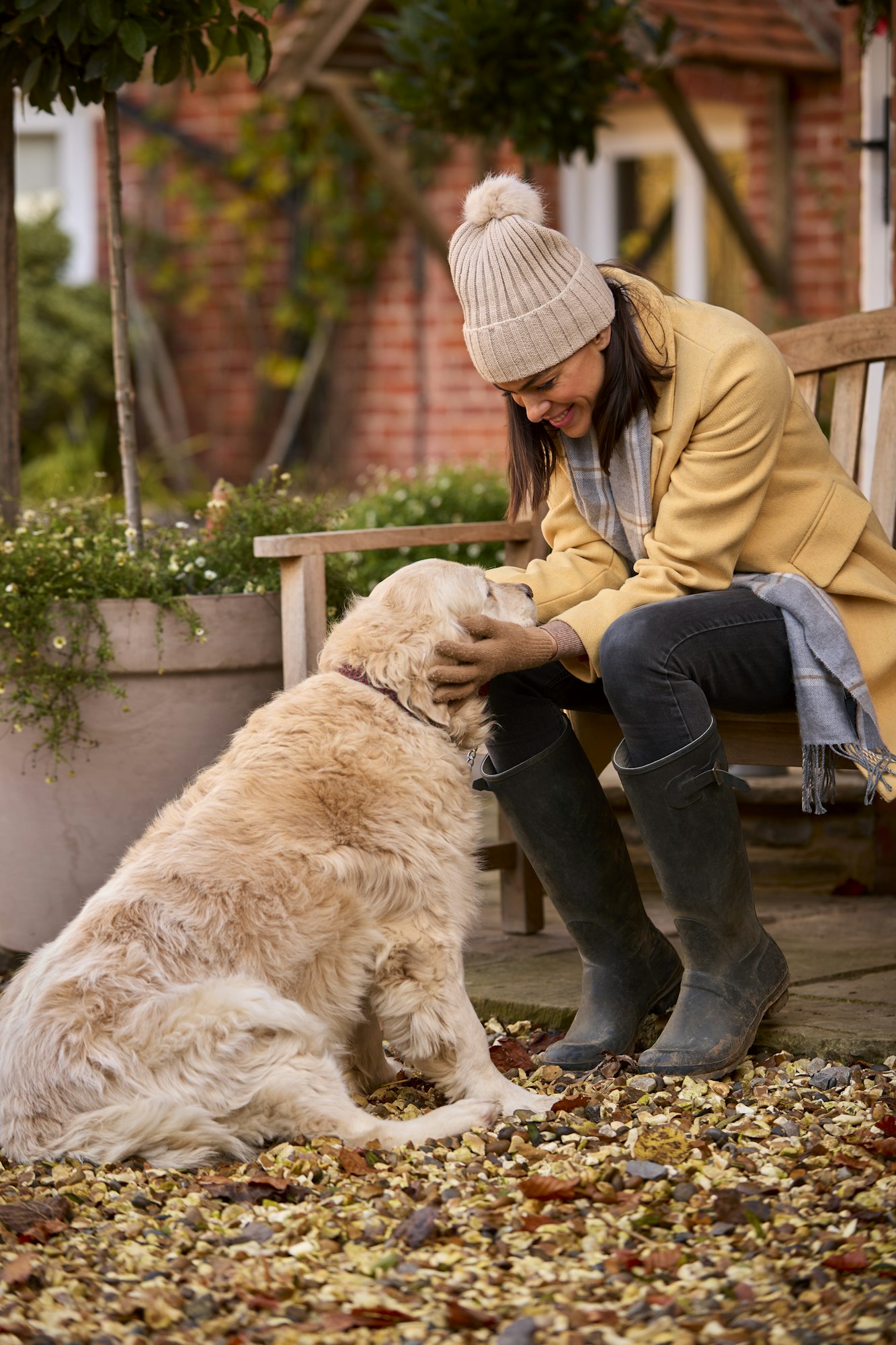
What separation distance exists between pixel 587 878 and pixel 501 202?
134cm

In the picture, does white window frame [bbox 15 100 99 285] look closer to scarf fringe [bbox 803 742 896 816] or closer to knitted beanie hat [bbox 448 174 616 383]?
knitted beanie hat [bbox 448 174 616 383]

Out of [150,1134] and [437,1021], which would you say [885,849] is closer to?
[437,1021]

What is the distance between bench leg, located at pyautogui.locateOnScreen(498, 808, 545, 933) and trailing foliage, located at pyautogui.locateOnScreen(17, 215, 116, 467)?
7.25 metres

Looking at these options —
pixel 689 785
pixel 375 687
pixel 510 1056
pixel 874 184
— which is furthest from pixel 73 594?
pixel 874 184

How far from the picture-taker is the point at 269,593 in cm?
377

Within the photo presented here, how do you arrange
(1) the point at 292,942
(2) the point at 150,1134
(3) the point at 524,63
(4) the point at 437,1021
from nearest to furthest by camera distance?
(2) the point at 150,1134
(1) the point at 292,942
(4) the point at 437,1021
(3) the point at 524,63

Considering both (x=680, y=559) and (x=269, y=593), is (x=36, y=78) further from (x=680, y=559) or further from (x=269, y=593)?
(x=680, y=559)

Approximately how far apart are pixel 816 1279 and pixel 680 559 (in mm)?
1362

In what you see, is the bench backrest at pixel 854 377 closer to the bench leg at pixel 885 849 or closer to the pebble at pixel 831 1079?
the bench leg at pixel 885 849

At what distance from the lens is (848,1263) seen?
2074 mm

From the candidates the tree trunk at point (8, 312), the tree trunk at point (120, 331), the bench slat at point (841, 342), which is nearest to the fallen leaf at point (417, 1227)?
the tree trunk at point (120, 331)

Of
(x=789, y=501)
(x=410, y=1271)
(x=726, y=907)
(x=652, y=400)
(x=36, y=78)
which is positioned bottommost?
(x=410, y=1271)

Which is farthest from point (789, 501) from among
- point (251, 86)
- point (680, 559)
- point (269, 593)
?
point (251, 86)

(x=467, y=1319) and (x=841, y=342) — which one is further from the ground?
(x=841, y=342)
